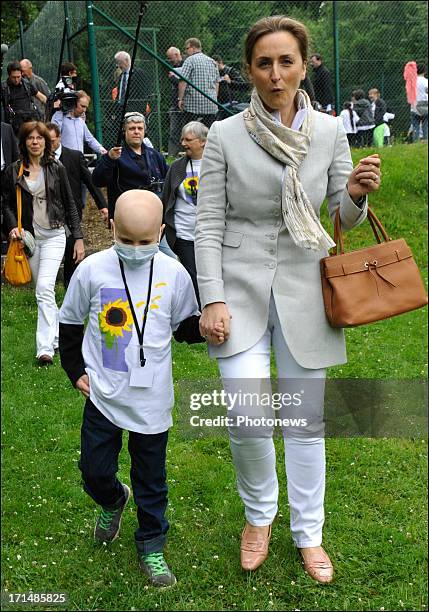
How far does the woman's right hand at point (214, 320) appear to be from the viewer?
133 inches

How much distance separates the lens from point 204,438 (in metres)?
5.36

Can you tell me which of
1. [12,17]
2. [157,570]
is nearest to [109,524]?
[157,570]

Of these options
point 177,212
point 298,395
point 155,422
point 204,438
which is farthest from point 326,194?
point 177,212

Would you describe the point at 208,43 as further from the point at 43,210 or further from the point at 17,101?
the point at 43,210

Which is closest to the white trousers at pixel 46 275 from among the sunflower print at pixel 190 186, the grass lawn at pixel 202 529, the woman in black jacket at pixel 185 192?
the grass lawn at pixel 202 529

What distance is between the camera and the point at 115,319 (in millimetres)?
3479

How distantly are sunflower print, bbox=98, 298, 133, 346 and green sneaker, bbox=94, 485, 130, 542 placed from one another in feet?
2.92

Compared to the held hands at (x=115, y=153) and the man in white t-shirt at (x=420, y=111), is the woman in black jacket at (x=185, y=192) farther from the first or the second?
the man in white t-shirt at (x=420, y=111)

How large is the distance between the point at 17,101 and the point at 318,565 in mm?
8902

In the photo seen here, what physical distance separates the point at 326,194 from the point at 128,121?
4561 millimetres

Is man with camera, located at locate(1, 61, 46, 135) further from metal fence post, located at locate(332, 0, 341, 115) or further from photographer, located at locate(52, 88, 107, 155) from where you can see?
metal fence post, located at locate(332, 0, 341, 115)

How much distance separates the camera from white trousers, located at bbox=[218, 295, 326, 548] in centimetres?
346

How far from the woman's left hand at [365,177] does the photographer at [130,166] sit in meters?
4.67

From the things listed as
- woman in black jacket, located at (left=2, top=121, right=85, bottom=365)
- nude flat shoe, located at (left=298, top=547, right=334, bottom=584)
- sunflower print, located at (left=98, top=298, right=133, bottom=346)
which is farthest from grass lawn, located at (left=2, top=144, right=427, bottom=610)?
sunflower print, located at (left=98, top=298, right=133, bottom=346)
